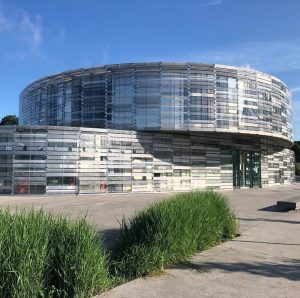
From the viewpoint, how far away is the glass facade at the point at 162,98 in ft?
102

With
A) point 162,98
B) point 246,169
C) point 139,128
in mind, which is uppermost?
point 162,98

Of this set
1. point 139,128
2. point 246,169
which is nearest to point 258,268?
point 139,128

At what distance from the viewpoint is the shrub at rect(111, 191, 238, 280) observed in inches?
265

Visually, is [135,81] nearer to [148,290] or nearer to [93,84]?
[93,84]

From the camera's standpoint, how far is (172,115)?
1221 inches

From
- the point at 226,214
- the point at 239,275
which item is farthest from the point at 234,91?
the point at 239,275

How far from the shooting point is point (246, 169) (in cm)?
3962

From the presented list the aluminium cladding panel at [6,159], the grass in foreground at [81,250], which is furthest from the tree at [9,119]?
the grass in foreground at [81,250]

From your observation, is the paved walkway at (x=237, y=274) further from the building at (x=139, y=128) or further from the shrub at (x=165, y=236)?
the building at (x=139, y=128)

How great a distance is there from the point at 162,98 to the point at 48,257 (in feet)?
86.4

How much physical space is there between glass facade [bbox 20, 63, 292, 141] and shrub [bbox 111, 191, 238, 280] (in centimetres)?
2161

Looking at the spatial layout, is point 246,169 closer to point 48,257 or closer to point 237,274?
point 237,274

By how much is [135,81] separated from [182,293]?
87.1 ft

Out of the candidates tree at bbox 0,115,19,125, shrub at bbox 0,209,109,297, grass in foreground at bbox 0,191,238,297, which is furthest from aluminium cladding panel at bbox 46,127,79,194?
tree at bbox 0,115,19,125
